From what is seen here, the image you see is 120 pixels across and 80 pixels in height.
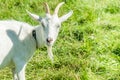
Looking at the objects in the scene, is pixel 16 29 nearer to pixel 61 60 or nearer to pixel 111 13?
pixel 61 60

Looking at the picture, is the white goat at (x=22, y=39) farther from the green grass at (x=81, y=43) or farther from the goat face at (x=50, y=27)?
the green grass at (x=81, y=43)

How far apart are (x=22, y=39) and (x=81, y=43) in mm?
2216

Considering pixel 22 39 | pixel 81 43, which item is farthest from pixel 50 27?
pixel 81 43

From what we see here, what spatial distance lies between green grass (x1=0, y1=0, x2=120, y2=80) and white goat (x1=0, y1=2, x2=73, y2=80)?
773 millimetres

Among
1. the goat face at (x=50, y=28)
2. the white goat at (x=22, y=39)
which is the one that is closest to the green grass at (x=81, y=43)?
the white goat at (x=22, y=39)

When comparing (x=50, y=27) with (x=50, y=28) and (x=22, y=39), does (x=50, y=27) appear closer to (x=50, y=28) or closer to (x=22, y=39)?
(x=50, y=28)

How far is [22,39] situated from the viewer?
22.0ft

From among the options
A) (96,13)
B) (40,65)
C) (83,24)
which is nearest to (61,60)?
(40,65)

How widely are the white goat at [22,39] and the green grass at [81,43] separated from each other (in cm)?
77

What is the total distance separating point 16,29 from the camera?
6699 millimetres

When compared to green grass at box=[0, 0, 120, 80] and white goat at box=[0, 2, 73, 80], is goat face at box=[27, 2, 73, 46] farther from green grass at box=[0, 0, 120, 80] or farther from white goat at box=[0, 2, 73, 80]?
green grass at box=[0, 0, 120, 80]

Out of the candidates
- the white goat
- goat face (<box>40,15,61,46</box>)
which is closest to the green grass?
the white goat

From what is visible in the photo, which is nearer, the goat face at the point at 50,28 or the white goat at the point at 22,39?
the goat face at the point at 50,28

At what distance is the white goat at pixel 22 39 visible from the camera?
6.50 metres
